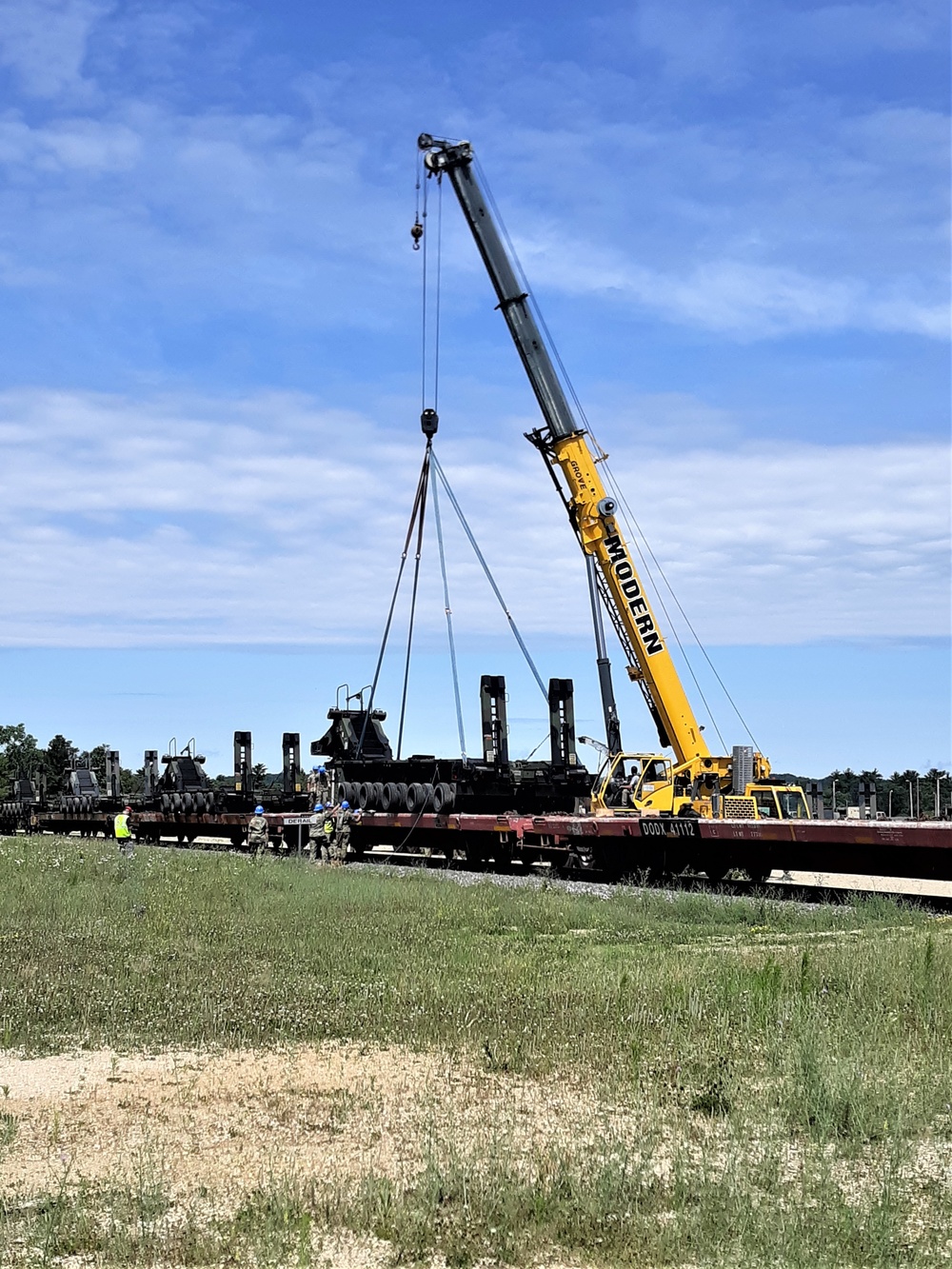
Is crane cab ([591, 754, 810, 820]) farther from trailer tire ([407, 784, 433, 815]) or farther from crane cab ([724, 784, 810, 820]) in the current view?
trailer tire ([407, 784, 433, 815])

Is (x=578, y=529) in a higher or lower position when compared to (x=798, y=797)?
higher

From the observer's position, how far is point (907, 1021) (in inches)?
378

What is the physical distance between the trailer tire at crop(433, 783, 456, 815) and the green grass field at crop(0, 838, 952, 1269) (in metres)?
8.89

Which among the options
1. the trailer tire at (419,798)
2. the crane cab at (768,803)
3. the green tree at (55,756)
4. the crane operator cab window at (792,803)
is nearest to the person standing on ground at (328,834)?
the trailer tire at (419,798)

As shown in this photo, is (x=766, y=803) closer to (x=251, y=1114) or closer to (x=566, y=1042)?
(x=566, y=1042)

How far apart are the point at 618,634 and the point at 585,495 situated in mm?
2440

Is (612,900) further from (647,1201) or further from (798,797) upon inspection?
(647,1201)

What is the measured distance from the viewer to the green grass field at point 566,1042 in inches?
220

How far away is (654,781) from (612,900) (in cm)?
533

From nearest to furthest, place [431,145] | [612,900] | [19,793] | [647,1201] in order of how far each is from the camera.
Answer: [647,1201] → [612,900] → [431,145] → [19,793]

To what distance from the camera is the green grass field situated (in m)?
5.58

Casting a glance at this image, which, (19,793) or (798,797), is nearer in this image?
(798,797)

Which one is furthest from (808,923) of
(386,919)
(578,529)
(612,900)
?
(578,529)

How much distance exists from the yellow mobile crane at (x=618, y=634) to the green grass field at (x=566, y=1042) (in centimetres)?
448
